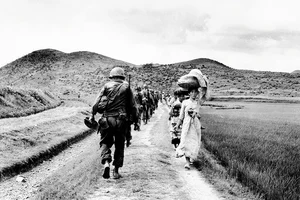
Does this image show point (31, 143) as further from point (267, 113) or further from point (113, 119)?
point (267, 113)

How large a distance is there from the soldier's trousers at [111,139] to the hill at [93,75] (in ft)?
256

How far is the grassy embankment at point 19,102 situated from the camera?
21188mm

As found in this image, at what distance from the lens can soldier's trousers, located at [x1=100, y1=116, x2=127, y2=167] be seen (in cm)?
590

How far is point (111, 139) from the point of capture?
6059 millimetres

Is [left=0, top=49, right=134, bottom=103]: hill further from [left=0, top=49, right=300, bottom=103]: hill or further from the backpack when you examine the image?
the backpack

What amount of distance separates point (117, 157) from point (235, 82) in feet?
328

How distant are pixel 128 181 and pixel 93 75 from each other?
3922 inches

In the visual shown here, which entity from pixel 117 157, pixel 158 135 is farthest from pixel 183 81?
pixel 158 135

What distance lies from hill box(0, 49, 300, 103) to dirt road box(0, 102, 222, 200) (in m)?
75.1

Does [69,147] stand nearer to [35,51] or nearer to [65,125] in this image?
[65,125]

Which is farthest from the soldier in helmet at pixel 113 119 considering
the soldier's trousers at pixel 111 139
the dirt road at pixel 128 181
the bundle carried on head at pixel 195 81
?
the bundle carried on head at pixel 195 81

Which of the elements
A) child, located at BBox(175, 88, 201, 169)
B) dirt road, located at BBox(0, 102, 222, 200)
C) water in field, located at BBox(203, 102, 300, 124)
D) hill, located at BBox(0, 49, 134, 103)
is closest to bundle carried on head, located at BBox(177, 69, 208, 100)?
child, located at BBox(175, 88, 201, 169)

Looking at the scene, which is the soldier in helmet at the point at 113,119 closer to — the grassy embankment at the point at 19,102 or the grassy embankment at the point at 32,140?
the grassy embankment at the point at 32,140

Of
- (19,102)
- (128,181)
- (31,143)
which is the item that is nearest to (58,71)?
(19,102)
